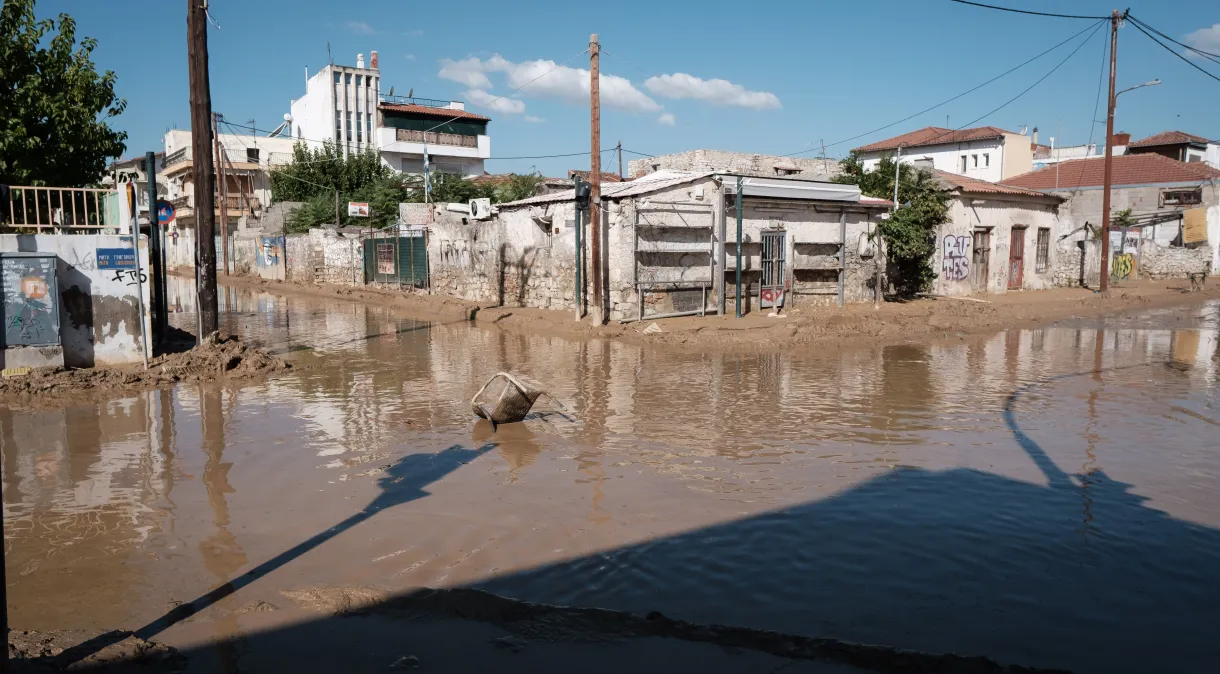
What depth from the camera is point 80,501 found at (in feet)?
20.7

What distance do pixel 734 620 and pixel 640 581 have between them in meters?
0.69

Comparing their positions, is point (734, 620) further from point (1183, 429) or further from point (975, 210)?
point (975, 210)

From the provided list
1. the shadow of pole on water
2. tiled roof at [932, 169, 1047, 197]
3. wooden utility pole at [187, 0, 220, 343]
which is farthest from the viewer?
tiled roof at [932, 169, 1047, 197]

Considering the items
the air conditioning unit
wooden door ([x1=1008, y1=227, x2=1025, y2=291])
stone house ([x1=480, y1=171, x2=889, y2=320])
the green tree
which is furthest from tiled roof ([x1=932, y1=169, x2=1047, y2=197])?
the air conditioning unit

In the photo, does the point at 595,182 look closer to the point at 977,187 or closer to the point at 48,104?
the point at 48,104

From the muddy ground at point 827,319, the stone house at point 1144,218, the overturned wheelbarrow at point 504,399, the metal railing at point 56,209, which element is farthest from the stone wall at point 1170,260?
the metal railing at point 56,209

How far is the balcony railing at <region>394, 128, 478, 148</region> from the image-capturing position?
2147 inches

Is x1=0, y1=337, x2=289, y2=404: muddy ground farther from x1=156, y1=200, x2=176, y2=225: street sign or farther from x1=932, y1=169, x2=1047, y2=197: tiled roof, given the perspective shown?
x1=932, y1=169, x2=1047, y2=197: tiled roof

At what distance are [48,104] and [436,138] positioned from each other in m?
41.9

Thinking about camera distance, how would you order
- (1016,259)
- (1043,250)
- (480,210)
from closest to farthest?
(480,210) < (1016,259) < (1043,250)

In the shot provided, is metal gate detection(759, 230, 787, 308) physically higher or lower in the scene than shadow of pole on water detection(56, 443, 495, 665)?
higher

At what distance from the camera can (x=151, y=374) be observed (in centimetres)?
1138

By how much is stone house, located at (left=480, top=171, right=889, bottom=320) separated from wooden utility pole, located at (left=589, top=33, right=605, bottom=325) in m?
0.71

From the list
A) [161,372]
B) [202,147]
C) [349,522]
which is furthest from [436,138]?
[349,522]
